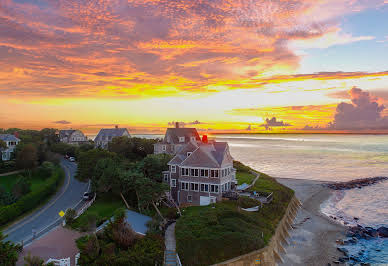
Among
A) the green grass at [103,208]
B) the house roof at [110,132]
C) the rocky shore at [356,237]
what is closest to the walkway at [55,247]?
the green grass at [103,208]

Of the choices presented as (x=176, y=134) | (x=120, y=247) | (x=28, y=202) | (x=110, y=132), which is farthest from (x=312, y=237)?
(x=110, y=132)

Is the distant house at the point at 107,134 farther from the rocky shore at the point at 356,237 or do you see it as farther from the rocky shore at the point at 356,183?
the rocky shore at the point at 356,237

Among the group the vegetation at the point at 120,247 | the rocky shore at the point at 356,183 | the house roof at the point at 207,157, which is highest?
the house roof at the point at 207,157

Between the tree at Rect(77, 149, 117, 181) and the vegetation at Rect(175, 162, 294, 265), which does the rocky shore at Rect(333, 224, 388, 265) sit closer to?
the vegetation at Rect(175, 162, 294, 265)

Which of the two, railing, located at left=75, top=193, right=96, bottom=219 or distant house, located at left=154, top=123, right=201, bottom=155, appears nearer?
railing, located at left=75, top=193, right=96, bottom=219

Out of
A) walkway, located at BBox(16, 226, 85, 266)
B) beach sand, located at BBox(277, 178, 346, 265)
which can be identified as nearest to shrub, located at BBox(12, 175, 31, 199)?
walkway, located at BBox(16, 226, 85, 266)
